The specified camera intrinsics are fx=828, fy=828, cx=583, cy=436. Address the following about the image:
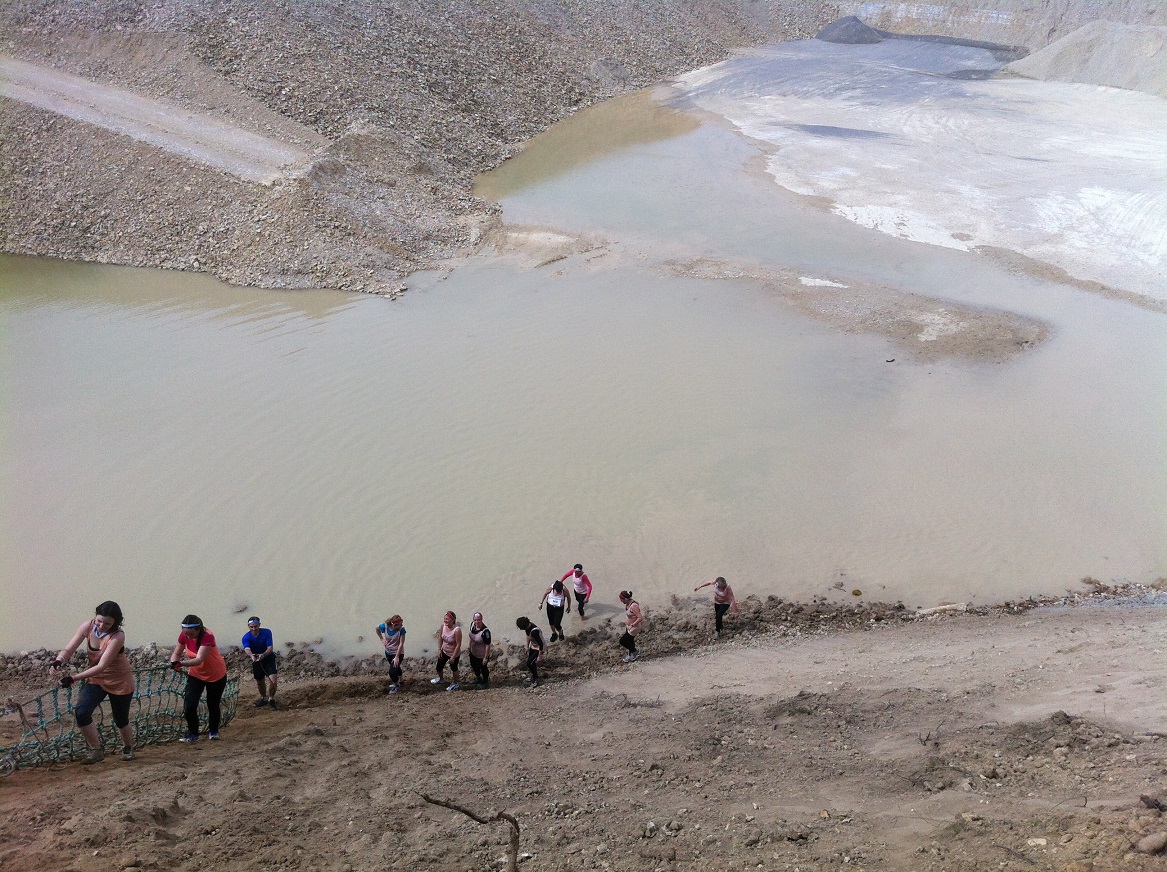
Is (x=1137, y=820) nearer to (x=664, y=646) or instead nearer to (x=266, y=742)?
(x=664, y=646)

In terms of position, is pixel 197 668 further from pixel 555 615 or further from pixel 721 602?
pixel 721 602

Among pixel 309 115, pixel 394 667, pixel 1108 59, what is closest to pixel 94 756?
pixel 394 667

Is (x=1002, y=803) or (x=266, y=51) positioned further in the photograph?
(x=266, y=51)

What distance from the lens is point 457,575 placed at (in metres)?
12.4

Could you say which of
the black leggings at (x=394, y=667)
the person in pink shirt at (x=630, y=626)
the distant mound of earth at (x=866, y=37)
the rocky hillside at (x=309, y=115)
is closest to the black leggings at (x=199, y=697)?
the black leggings at (x=394, y=667)

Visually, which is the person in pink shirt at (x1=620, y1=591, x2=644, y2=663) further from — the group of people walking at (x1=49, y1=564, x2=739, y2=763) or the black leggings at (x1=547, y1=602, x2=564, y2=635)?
the black leggings at (x1=547, y1=602, x2=564, y2=635)

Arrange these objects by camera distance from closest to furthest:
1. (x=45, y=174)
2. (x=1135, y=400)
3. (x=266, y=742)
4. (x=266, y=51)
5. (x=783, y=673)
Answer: (x=266, y=742)
(x=783, y=673)
(x=1135, y=400)
(x=45, y=174)
(x=266, y=51)

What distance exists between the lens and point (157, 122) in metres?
26.8

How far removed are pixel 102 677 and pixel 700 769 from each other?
531 centimetres

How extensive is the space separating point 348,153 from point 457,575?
59.2 feet

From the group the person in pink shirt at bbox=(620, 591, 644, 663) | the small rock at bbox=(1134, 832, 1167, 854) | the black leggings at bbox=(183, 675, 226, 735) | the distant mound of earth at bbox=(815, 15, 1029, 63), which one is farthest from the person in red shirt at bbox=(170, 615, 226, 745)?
the distant mound of earth at bbox=(815, 15, 1029, 63)

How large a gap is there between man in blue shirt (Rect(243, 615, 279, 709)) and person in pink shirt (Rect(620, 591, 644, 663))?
14.0 feet

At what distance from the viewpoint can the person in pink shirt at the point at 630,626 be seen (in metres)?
10.6

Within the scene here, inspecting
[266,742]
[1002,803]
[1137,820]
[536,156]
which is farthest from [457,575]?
[536,156]
